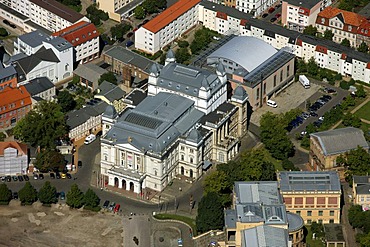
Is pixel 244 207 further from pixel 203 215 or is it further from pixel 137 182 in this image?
pixel 137 182

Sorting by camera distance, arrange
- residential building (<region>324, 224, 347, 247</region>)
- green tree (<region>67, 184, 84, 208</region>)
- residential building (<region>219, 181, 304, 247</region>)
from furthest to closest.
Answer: green tree (<region>67, 184, 84, 208</region>), residential building (<region>324, 224, 347, 247</region>), residential building (<region>219, 181, 304, 247</region>)

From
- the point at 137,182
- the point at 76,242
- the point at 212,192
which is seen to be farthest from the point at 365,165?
the point at 76,242

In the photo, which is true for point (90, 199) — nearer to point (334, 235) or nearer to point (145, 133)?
point (145, 133)

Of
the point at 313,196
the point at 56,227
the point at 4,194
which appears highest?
the point at 313,196

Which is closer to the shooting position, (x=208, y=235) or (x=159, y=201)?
(x=208, y=235)

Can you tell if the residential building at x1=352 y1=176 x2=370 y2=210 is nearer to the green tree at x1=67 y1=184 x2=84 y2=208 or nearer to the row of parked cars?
the row of parked cars

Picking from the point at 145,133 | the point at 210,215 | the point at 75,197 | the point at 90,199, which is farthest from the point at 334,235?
the point at 75,197

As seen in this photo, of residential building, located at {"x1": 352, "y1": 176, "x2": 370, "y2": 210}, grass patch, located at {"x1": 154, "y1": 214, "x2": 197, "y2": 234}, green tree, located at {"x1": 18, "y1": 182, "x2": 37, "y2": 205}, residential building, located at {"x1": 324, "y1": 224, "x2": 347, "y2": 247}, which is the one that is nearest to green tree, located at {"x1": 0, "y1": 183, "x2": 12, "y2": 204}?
green tree, located at {"x1": 18, "y1": 182, "x2": 37, "y2": 205}
